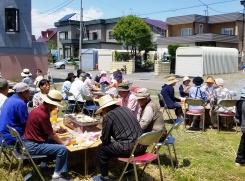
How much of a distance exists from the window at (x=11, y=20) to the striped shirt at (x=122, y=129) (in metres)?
16.1

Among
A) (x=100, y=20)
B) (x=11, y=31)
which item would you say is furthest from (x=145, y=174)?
(x=100, y=20)

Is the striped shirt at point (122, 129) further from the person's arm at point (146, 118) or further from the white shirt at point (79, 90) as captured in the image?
the white shirt at point (79, 90)

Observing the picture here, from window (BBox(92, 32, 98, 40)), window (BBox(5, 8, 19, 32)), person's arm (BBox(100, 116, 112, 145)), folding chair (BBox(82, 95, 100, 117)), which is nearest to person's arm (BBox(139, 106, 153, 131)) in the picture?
person's arm (BBox(100, 116, 112, 145))

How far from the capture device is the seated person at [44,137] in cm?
412

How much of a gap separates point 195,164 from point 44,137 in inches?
104

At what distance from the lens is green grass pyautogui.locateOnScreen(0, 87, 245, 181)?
4629mm

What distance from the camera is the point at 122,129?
387cm

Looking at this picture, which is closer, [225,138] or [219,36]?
[225,138]

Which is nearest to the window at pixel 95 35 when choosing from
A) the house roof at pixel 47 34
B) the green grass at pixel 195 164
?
the house roof at pixel 47 34

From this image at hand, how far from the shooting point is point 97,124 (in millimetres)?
5004

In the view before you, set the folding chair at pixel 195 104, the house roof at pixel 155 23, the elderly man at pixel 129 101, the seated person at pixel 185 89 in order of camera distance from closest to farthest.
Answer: the elderly man at pixel 129 101, the folding chair at pixel 195 104, the seated person at pixel 185 89, the house roof at pixel 155 23

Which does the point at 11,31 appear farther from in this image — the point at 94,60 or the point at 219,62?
the point at 94,60

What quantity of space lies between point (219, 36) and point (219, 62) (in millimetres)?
8409

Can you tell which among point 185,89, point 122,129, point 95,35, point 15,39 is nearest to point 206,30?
point 95,35
